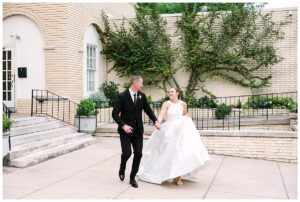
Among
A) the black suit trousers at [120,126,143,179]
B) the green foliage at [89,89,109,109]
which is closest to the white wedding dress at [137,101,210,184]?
the black suit trousers at [120,126,143,179]

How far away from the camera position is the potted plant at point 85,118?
39.4 ft

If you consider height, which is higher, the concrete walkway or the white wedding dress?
the white wedding dress

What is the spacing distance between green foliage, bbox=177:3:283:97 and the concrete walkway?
667 centimetres

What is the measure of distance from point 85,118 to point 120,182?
5297mm

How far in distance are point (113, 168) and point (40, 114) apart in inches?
192

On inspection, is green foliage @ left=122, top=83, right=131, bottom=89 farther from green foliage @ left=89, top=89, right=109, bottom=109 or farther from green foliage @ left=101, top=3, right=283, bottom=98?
green foliage @ left=89, top=89, right=109, bottom=109

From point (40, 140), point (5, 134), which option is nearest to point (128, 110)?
point (5, 134)

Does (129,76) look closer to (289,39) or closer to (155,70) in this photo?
(155,70)

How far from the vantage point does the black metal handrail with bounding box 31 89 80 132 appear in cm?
1250

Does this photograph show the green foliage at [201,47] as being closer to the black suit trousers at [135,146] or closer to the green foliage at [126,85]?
the green foliage at [126,85]

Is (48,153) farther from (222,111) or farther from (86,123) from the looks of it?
(222,111)

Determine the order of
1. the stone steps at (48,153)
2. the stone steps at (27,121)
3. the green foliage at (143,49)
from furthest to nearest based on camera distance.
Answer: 1. the green foliage at (143,49)
2. the stone steps at (27,121)
3. the stone steps at (48,153)

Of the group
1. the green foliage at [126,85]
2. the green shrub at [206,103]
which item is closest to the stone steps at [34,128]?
the green foliage at [126,85]

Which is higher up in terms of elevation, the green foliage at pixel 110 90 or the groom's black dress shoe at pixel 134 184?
the green foliage at pixel 110 90
